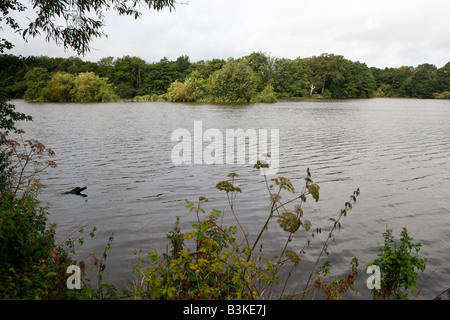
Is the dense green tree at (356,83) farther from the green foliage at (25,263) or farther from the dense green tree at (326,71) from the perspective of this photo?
the green foliage at (25,263)

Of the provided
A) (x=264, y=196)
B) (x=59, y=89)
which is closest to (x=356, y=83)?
(x=59, y=89)

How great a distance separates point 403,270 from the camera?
3467mm

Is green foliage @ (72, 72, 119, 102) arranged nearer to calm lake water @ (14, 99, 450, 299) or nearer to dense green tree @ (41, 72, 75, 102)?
dense green tree @ (41, 72, 75, 102)

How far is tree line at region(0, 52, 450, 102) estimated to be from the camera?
68.2 m

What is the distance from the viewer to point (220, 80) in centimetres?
6975

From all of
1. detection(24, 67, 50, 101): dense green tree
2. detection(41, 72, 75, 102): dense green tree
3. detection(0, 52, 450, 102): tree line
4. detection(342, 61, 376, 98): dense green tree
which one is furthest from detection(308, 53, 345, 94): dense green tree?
detection(24, 67, 50, 101): dense green tree

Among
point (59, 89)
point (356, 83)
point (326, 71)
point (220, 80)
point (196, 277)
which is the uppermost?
point (326, 71)

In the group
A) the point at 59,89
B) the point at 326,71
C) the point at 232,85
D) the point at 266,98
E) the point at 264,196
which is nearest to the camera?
the point at 264,196

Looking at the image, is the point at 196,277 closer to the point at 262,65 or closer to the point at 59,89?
the point at 59,89

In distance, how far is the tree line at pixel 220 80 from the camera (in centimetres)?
6825

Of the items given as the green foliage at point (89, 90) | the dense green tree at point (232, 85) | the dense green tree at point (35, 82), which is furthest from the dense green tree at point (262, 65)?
the dense green tree at point (35, 82)

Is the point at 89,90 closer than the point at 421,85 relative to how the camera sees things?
Yes
